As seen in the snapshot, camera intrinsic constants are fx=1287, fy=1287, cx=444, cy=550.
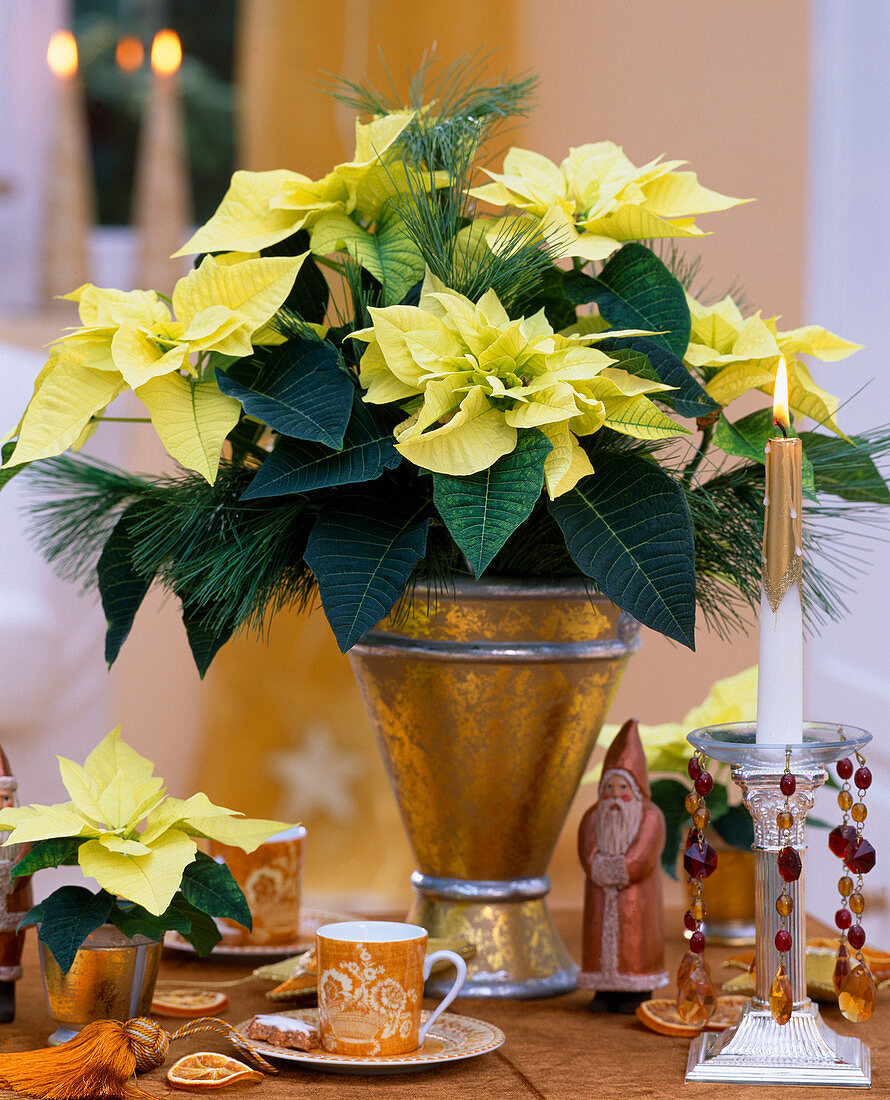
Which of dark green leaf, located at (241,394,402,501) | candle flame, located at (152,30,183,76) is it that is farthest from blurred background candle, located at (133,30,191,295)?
dark green leaf, located at (241,394,402,501)

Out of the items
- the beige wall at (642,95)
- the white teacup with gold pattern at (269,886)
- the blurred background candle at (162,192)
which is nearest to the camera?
the white teacup with gold pattern at (269,886)

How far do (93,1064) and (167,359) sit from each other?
0.27 meters

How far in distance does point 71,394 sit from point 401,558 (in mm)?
162

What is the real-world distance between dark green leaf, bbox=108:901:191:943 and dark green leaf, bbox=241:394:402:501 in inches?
6.6

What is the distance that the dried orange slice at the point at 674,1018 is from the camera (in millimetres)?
535

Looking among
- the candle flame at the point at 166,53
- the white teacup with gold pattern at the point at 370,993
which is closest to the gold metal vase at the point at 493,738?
the white teacup with gold pattern at the point at 370,993

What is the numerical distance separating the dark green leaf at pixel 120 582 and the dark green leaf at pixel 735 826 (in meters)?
0.32

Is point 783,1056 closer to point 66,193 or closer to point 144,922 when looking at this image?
point 144,922

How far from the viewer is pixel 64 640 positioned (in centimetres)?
125

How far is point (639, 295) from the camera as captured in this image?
22.4 inches

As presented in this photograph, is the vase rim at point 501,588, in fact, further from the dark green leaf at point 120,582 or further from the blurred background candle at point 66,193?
the blurred background candle at point 66,193

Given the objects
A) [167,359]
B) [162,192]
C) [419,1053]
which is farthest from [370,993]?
[162,192]

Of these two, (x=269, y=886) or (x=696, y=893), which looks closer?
(x=696, y=893)

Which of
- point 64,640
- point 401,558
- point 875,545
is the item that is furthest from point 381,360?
point 64,640
